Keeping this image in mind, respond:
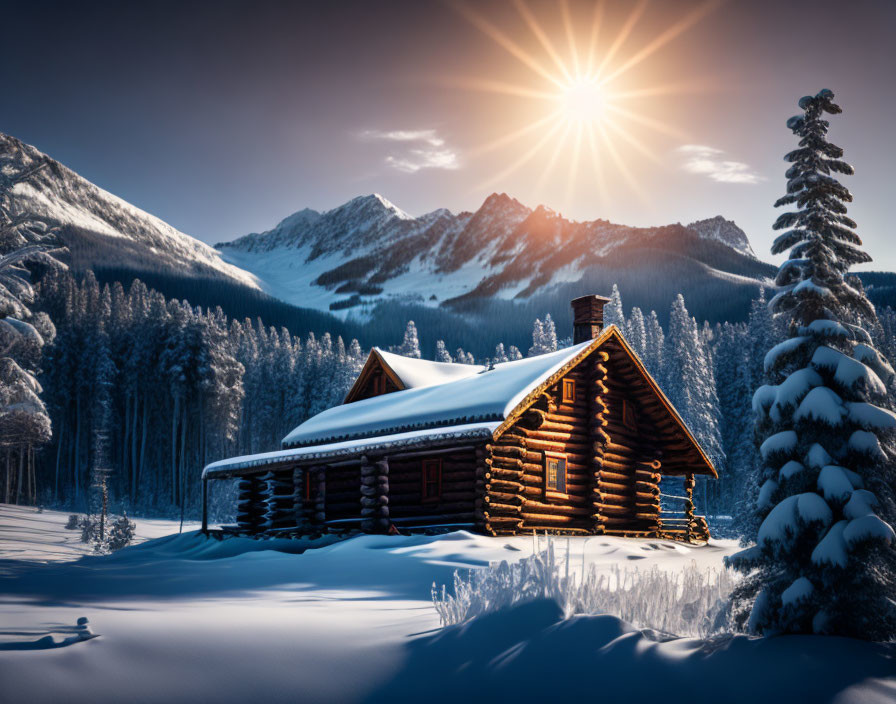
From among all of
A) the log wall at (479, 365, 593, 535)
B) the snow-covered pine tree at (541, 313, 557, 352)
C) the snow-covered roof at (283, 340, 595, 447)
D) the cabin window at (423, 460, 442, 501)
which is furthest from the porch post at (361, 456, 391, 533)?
the snow-covered pine tree at (541, 313, 557, 352)

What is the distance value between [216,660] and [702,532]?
24238mm

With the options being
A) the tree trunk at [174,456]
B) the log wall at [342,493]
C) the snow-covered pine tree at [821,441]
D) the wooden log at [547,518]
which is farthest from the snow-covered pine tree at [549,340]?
the snow-covered pine tree at [821,441]

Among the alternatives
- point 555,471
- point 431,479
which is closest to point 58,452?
point 431,479

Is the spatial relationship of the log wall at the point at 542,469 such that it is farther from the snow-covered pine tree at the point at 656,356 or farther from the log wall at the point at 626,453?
the snow-covered pine tree at the point at 656,356

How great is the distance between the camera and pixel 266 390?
81.4m

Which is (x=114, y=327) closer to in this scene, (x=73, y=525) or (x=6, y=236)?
(x=73, y=525)

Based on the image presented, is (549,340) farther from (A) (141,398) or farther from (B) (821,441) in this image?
(B) (821,441)

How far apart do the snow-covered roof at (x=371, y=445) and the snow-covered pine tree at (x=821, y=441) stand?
10.4m

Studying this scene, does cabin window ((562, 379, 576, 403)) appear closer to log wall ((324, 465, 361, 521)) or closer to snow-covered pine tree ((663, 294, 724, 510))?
log wall ((324, 465, 361, 521))

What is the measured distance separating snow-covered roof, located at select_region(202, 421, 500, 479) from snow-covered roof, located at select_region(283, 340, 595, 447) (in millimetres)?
506

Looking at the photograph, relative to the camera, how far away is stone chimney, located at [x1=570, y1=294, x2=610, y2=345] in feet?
82.6

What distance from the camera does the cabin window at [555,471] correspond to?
72.6 feet

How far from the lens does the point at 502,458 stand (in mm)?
20297

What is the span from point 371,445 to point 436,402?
2791 millimetres
